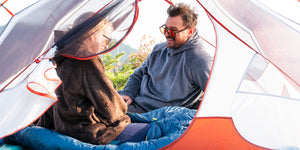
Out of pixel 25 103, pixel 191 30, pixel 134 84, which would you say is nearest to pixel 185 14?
pixel 191 30

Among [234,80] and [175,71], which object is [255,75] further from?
[175,71]

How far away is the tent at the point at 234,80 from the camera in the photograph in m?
1.72

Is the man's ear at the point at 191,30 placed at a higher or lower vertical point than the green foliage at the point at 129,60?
higher

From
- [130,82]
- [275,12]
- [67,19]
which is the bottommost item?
[130,82]

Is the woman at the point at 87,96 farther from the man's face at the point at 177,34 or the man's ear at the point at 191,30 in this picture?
the man's ear at the point at 191,30

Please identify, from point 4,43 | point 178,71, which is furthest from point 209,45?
point 4,43

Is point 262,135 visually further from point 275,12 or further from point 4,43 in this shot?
point 4,43

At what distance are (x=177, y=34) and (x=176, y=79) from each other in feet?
1.20

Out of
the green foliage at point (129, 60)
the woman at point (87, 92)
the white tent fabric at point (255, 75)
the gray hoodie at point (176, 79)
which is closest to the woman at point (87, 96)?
the woman at point (87, 92)

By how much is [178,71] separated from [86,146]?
107cm

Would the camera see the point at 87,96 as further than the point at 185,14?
No

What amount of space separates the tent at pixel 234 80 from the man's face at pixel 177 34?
2.73 ft

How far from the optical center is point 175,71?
269cm

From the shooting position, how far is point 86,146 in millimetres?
1833
